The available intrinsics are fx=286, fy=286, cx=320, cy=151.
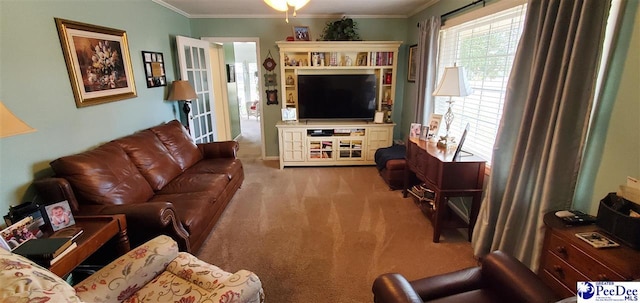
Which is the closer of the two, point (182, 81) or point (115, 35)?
point (115, 35)

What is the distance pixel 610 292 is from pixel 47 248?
237cm

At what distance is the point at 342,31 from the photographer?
4.24 metres

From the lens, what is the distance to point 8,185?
1795 mm

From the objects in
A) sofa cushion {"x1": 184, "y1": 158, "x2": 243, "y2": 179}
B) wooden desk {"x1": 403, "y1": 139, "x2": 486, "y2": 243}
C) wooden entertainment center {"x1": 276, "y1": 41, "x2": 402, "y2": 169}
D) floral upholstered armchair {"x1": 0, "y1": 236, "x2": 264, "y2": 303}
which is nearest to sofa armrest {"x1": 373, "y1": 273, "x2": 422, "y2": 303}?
floral upholstered armchair {"x1": 0, "y1": 236, "x2": 264, "y2": 303}

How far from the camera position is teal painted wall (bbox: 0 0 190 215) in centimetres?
180

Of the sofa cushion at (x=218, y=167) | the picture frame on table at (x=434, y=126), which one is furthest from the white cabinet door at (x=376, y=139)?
the sofa cushion at (x=218, y=167)

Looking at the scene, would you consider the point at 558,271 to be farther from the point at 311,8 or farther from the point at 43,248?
the point at 311,8

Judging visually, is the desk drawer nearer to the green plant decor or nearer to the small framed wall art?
the green plant decor

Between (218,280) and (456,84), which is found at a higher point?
(456,84)

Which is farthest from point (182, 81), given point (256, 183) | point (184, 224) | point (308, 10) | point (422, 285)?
point (422, 285)

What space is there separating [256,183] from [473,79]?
9.40 feet

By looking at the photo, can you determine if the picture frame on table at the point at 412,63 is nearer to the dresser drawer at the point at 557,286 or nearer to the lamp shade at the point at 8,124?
the dresser drawer at the point at 557,286

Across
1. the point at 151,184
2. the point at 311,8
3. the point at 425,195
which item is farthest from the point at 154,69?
the point at 425,195

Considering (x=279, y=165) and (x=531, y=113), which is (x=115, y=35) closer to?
(x=279, y=165)
